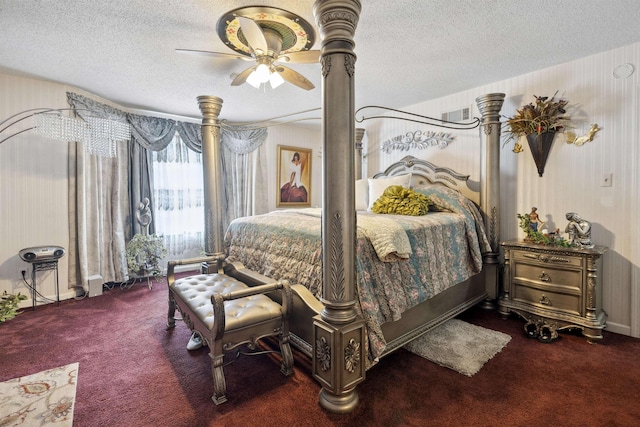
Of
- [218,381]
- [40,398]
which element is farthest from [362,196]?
[40,398]

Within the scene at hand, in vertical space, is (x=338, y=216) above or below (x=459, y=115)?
below

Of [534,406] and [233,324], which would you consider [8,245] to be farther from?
[534,406]

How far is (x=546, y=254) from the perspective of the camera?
278 centimetres

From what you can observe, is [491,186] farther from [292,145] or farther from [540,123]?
[292,145]

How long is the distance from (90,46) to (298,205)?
3981mm

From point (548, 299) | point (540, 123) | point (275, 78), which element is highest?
point (275, 78)

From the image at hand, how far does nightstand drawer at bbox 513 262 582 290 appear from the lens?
8.68ft

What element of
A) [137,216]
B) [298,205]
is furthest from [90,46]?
[298,205]

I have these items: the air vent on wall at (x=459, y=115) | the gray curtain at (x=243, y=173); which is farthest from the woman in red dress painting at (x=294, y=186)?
the air vent on wall at (x=459, y=115)

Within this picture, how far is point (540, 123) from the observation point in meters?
A: 3.03

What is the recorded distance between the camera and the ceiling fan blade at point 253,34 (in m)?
1.86

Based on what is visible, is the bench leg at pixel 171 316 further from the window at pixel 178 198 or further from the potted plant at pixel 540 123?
the potted plant at pixel 540 123

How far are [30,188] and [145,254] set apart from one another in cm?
146

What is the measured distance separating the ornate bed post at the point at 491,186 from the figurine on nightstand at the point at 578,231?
640 millimetres
